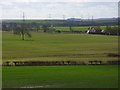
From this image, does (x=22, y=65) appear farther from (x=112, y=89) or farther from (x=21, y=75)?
(x=112, y=89)

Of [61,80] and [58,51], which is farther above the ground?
[58,51]

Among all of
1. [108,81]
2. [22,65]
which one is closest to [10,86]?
[108,81]

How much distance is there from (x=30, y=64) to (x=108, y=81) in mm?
12323

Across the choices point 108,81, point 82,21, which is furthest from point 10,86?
point 82,21

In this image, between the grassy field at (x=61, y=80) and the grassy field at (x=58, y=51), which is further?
the grassy field at (x=58, y=51)

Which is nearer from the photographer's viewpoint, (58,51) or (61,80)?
(61,80)

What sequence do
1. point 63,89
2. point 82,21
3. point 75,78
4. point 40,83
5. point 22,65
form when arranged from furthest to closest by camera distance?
point 82,21 < point 22,65 < point 75,78 < point 40,83 < point 63,89

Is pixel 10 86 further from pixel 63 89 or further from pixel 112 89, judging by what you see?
pixel 112 89

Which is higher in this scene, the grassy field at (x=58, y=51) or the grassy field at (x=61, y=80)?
the grassy field at (x=58, y=51)

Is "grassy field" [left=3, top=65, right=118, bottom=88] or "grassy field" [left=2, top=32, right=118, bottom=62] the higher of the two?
"grassy field" [left=2, top=32, right=118, bottom=62]

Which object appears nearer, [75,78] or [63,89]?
[63,89]

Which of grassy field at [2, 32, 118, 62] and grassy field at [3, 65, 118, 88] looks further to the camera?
grassy field at [2, 32, 118, 62]

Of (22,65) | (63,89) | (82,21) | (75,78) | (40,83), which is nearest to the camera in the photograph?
(63,89)

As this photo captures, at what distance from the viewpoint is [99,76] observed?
25.0 metres
